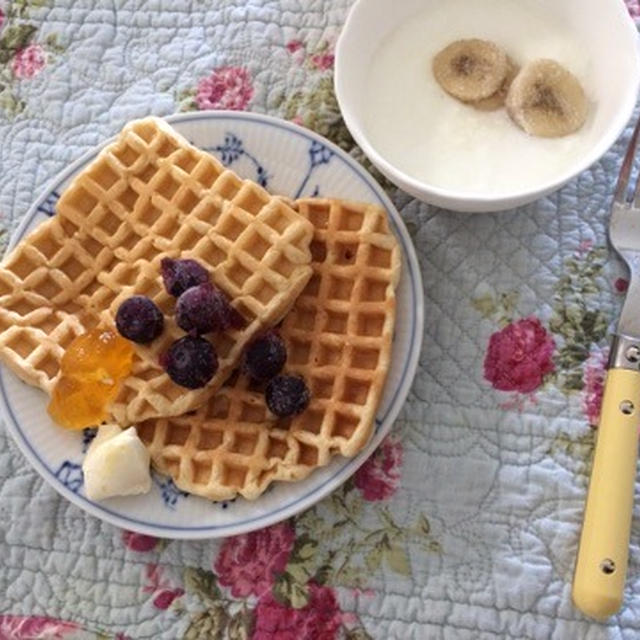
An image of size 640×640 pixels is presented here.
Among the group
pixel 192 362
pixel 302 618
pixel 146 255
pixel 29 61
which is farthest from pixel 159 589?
pixel 29 61

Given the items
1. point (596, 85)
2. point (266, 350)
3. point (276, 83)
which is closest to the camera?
point (266, 350)

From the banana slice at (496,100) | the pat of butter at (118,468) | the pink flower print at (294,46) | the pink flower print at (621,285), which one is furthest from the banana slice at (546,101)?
the pat of butter at (118,468)

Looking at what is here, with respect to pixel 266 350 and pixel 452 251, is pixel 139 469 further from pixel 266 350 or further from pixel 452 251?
pixel 452 251

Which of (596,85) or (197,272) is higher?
(596,85)

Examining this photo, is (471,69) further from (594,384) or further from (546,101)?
(594,384)

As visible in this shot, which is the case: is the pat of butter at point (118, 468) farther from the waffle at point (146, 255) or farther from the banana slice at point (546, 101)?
the banana slice at point (546, 101)

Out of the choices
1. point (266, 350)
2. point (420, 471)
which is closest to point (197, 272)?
point (266, 350)

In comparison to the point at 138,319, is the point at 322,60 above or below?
above

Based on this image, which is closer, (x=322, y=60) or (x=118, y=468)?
(x=118, y=468)
